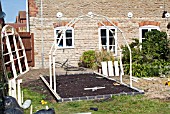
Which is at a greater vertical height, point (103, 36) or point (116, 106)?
point (103, 36)

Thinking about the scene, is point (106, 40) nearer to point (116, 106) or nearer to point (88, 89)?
point (88, 89)

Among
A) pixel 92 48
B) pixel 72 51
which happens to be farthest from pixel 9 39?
pixel 92 48

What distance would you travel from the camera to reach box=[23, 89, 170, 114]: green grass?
23.4 feet

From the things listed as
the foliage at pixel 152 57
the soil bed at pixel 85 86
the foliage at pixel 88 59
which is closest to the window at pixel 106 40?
the foliage at pixel 88 59

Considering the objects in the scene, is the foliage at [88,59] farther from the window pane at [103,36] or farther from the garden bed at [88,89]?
the garden bed at [88,89]

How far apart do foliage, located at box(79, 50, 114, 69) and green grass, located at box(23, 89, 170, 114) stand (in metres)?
7.16

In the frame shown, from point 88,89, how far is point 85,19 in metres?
8.36

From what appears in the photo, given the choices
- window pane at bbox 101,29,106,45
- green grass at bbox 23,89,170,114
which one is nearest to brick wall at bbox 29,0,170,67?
window pane at bbox 101,29,106,45

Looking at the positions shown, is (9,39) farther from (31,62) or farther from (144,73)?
(144,73)

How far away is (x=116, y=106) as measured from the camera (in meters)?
7.56

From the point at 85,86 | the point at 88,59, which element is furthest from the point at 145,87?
the point at 88,59

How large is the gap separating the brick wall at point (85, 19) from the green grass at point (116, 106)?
8.55m

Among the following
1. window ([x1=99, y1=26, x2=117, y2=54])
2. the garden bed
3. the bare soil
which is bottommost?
the bare soil

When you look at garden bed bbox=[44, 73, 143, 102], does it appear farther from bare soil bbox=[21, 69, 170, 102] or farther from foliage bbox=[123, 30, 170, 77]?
foliage bbox=[123, 30, 170, 77]
